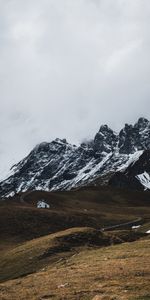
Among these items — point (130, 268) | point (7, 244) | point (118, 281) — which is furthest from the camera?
point (7, 244)

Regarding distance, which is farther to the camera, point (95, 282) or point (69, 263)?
point (69, 263)

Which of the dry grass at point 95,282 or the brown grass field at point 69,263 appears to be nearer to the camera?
the dry grass at point 95,282

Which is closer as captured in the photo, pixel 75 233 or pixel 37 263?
pixel 37 263

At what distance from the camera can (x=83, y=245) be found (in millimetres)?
72750

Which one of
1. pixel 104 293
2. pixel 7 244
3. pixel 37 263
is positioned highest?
pixel 7 244

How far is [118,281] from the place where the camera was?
3572 centimetres

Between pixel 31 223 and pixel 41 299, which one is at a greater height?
pixel 31 223

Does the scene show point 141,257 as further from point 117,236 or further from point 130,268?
point 117,236

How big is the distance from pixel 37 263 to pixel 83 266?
18.0 metres

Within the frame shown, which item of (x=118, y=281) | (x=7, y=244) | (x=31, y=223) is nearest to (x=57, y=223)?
(x=31, y=223)

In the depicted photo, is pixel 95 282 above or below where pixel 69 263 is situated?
below

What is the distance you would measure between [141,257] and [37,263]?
19.7 m

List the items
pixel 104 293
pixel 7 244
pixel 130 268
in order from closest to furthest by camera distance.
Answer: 1. pixel 104 293
2. pixel 130 268
3. pixel 7 244

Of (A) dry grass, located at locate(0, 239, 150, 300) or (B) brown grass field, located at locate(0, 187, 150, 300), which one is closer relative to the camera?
(A) dry grass, located at locate(0, 239, 150, 300)
